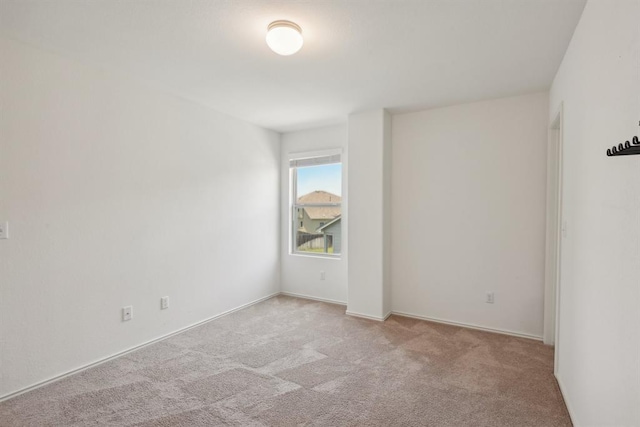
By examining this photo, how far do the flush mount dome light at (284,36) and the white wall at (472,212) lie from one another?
2251mm

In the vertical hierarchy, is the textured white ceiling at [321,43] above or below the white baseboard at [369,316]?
above

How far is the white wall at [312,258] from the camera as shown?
4.52 meters

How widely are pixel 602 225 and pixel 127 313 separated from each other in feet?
11.8

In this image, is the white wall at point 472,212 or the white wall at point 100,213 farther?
the white wall at point 472,212

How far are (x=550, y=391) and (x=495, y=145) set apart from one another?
2.37 metres

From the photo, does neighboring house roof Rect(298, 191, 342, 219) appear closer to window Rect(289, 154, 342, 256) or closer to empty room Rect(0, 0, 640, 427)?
window Rect(289, 154, 342, 256)

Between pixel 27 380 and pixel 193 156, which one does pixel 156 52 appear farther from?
pixel 27 380

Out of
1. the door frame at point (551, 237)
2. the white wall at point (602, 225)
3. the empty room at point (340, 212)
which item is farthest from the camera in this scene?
the door frame at point (551, 237)

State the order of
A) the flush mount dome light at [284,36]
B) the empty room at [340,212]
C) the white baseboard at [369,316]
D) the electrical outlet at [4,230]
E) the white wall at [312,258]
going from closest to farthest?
1. the empty room at [340,212]
2. the flush mount dome light at [284,36]
3. the electrical outlet at [4,230]
4. the white baseboard at [369,316]
5. the white wall at [312,258]

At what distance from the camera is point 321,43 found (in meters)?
2.30

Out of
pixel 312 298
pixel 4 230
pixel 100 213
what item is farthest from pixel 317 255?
pixel 4 230

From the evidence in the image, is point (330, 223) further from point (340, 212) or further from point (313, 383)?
point (313, 383)

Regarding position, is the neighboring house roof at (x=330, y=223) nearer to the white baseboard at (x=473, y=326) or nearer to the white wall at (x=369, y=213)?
the white wall at (x=369, y=213)

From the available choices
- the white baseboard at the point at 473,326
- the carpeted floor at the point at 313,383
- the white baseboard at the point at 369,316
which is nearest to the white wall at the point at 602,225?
the carpeted floor at the point at 313,383
